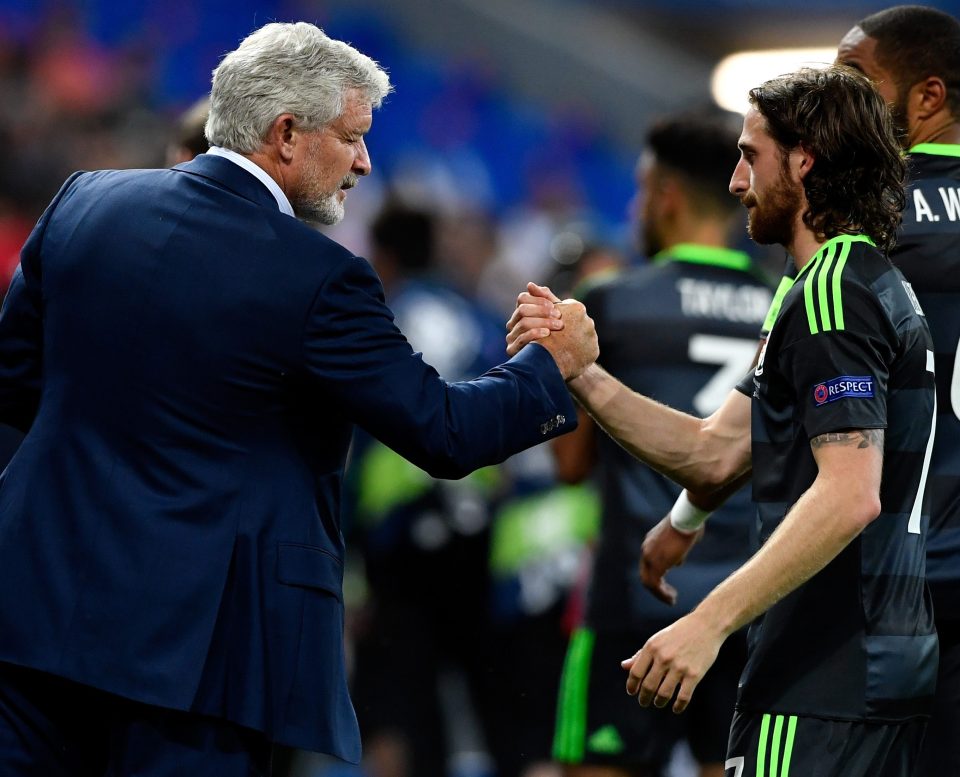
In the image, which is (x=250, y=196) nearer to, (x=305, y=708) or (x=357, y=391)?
(x=357, y=391)

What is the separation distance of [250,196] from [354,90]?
37 cm

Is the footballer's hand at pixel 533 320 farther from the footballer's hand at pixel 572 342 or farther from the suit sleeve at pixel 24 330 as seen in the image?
the suit sleeve at pixel 24 330

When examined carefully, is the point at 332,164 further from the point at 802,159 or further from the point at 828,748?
the point at 828,748

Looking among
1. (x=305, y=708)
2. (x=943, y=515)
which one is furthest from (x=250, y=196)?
(x=943, y=515)

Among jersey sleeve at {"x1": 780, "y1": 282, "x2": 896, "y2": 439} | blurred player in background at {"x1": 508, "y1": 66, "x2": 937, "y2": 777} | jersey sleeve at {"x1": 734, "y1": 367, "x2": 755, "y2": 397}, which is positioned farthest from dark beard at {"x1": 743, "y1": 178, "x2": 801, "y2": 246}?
jersey sleeve at {"x1": 734, "y1": 367, "x2": 755, "y2": 397}

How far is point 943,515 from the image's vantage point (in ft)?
10.5

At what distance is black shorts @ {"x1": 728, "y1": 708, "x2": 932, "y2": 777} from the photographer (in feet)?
9.21

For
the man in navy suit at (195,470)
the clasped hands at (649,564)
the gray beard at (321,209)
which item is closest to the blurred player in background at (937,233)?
the clasped hands at (649,564)

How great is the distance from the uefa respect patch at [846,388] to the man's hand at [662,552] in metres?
0.96

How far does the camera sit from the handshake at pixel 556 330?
3350 mm

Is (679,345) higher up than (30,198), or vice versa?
(30,198)

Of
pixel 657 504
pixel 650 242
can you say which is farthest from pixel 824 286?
pixel 650 242

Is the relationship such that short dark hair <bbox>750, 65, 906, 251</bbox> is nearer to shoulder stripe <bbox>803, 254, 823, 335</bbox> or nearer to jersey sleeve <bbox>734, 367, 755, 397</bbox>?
shoulder stripe <bbox>803, 254, 823, 335</bbox>

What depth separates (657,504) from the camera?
15.5 feet
